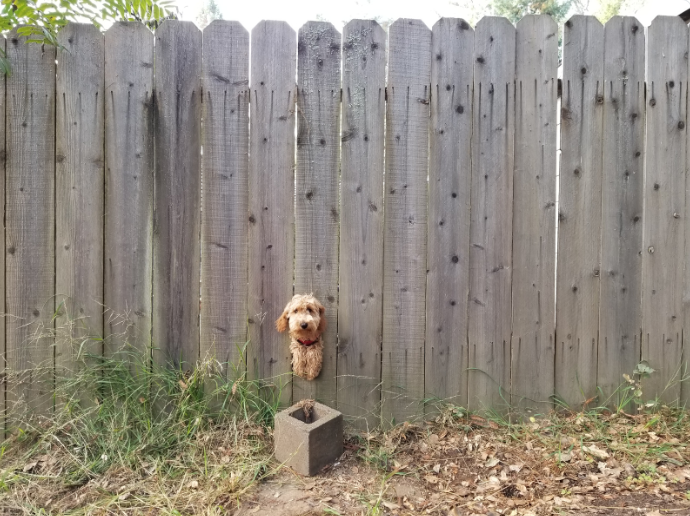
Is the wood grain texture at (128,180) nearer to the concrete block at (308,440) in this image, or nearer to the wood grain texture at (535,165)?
the concrete block at (308,440)

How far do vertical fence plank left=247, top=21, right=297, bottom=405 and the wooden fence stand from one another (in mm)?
12

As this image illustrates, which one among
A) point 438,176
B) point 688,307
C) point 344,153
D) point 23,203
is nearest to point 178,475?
point 23,203

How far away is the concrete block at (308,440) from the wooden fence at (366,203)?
30cm

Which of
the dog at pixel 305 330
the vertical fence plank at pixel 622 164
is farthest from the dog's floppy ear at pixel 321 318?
the vertical fence plank at pixel 622 164

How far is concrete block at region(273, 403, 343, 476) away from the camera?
204 centimetres

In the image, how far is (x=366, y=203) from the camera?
7.87ft

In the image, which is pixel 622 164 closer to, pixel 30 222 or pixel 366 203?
pixel 366 203

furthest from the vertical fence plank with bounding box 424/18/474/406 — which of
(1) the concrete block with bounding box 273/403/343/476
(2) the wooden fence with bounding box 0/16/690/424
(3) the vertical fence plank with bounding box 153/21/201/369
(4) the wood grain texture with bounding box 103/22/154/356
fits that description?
(4) the wood grain texture with bounding box 103/22/154/356

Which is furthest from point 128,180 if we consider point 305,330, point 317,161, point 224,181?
point 305,330

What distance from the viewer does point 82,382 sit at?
2332 millimetres

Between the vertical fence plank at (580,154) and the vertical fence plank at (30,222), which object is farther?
the vertical fence plank at (580,154)

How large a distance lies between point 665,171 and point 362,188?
5.67 feet

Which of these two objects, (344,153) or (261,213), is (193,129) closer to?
(261,213)

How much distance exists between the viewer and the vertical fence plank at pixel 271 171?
2357 mm
